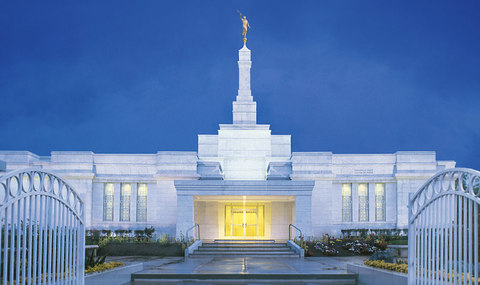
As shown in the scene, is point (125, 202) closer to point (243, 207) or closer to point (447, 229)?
point (243, 207)

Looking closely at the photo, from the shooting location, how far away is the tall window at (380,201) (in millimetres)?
30984

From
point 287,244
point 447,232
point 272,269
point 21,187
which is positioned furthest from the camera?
point 287,244

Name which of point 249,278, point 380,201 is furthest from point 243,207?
point 249,278

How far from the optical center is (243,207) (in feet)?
97.2

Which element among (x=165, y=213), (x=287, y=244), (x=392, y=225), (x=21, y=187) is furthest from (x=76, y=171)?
(x=21, y=187)

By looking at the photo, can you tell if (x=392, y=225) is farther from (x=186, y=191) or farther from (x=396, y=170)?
(x=186, y=191)

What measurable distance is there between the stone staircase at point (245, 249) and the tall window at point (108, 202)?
918cm

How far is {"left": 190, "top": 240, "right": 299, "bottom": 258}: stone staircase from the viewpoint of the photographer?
Answer: 22016 millimetres

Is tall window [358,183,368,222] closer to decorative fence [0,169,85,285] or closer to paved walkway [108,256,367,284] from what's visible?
paved walkway [108,256,367,284]

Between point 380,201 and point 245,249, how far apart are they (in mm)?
12022

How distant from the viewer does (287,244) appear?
2397 centimetres

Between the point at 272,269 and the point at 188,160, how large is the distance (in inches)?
595

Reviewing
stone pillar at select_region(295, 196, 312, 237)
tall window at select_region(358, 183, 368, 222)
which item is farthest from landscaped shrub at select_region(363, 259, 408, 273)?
tall window at select_region(358, 183, 368, 222)

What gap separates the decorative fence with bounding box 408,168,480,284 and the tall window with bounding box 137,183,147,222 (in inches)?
887
